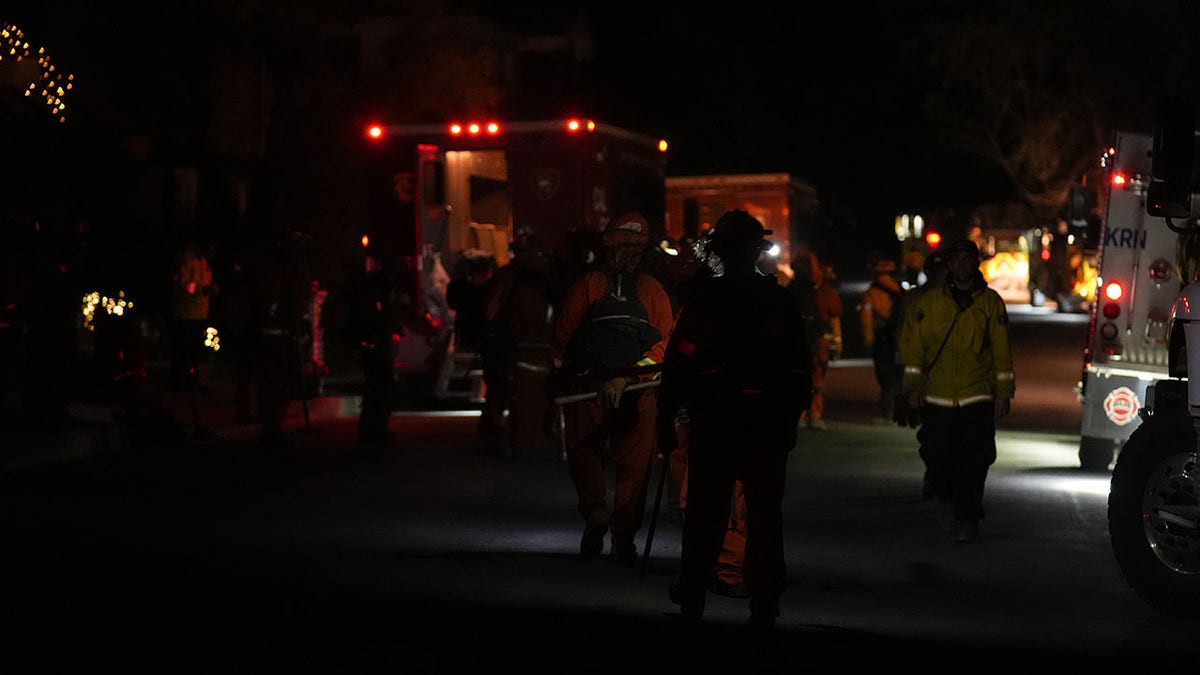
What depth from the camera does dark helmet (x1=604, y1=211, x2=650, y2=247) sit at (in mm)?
10719

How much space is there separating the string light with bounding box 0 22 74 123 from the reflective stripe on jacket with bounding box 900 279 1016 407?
27.5 ft

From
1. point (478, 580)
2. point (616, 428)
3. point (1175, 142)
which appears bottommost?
point (478, 580)

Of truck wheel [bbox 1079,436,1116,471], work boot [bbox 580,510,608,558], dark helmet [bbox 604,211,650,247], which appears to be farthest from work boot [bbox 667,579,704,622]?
truck wheel [bbox 1079,436,1116,471]

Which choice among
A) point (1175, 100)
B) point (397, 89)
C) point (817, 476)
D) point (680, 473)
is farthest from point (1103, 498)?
point (397, 89)

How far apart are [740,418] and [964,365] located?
4.15 m

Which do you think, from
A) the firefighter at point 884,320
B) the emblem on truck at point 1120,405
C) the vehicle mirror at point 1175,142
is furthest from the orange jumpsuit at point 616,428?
the firefighter at point 884,320

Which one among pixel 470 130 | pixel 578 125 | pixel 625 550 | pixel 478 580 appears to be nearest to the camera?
pixel 478 580

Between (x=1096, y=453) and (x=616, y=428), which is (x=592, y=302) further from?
(x=1096, y=453)

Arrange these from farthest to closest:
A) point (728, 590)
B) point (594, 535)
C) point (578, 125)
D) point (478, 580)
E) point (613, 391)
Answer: point (578, 125)
point (594, 535)
point (613, 391)
point (478, 580)
point (728, 590)

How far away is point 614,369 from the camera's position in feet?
34.6

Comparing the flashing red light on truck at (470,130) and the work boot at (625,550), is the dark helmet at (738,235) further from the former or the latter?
the flashing red light on truck at (470,130)

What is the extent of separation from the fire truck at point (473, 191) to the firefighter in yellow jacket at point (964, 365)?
11236 millimetres

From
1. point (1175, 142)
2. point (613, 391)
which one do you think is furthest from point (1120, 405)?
point (613, 391)

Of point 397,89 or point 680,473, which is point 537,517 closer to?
point 680,473
